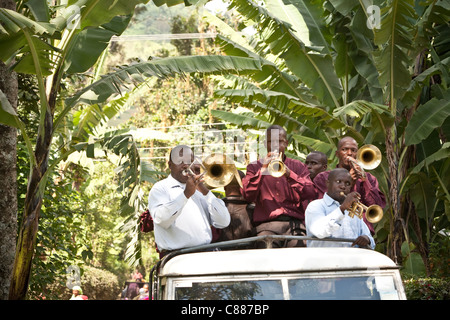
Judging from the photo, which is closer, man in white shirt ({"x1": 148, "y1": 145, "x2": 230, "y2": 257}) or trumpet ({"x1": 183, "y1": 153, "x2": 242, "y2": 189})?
man in white shirt ({"x1": 148, "y1": 145, "x2": 230, "y2": 257})

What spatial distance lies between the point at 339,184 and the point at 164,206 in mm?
1442

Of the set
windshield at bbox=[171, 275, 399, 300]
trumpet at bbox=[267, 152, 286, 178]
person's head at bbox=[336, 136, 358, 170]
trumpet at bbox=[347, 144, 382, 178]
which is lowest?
windshield at bbox=[171, 275, 399, 300]

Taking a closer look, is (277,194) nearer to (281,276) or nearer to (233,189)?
(233,189)

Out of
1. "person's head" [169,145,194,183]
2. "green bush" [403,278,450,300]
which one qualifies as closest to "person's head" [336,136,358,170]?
"person's head" [169,145,194,183]

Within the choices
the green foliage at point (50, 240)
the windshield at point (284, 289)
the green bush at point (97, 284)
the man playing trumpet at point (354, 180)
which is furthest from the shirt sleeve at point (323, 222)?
the green bush at point (97, 284)

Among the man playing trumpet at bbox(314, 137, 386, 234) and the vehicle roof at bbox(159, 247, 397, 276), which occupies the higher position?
the man playing trumpet at bbox(314, 137, 386, 234)

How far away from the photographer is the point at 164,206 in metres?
4.85

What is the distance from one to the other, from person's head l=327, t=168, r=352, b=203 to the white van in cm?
121

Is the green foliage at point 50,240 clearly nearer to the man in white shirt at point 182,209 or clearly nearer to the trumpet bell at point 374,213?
the man in white shirt at point 182,209

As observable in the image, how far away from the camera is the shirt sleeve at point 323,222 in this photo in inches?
196

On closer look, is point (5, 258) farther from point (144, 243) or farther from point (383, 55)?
point (144, 243)

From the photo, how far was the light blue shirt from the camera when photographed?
5.02m

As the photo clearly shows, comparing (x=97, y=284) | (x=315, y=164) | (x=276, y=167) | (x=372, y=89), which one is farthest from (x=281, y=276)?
(x=97, y=284)

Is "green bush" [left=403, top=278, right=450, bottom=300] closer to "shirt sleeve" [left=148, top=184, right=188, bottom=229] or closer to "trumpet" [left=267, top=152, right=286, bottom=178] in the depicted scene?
"trumpet" [left=267, top=152, right=286, bottom=178]
